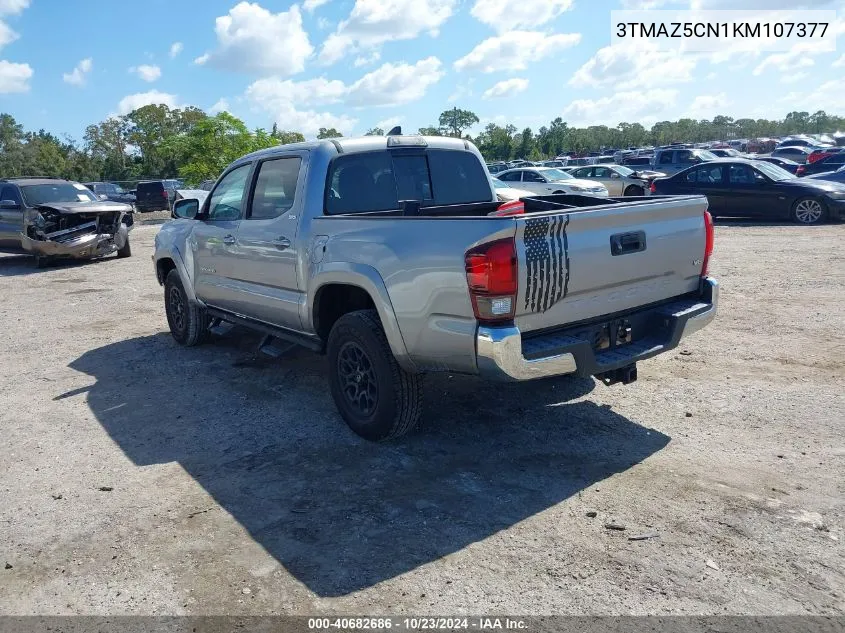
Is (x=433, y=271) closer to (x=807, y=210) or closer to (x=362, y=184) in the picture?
(x=362, y=184)

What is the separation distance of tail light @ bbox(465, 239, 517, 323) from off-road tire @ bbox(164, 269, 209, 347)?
13.7 feet

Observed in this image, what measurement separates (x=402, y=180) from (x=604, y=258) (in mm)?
1907

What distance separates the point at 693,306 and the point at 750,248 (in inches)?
346

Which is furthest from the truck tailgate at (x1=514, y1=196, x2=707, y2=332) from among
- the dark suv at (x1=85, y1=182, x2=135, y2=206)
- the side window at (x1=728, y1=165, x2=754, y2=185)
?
the dark suv at (x1=85, y1=182, x2=135, y2=206)

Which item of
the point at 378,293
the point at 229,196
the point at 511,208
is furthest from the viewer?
the point at 229,196

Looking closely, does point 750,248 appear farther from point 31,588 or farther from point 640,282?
point 31,588

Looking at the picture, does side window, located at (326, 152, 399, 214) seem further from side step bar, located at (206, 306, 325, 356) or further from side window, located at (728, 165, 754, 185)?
side window, located at (728, 165, 754, 185)

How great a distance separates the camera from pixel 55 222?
14.2m

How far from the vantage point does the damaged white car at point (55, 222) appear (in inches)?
551

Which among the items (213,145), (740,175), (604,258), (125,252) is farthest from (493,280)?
(213,145)

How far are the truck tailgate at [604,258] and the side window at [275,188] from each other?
7.27ft

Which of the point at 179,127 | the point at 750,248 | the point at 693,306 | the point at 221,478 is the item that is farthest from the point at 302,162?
the point at 179,127

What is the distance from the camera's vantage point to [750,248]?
41.0 ft

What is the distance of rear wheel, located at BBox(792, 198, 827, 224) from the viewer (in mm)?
15375
